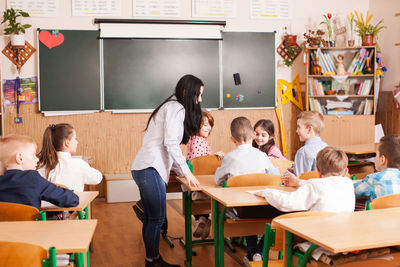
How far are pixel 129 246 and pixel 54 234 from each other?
2.16 m

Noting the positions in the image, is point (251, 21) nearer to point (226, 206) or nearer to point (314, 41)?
point (314, 41)

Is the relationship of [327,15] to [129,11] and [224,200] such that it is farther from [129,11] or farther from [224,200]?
[224,200]

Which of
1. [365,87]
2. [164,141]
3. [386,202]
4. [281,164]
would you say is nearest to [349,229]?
[386,202]

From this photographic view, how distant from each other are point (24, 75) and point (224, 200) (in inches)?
164

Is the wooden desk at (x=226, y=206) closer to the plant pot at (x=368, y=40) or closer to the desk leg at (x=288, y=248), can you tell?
the desk leg at (x=288, y=248)

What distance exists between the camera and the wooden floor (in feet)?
11.7

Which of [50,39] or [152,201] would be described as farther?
→ [50,39]

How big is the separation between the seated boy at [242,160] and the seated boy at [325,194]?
0.70 metres

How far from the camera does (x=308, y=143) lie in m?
3.52

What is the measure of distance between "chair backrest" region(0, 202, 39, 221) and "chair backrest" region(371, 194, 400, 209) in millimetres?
1637

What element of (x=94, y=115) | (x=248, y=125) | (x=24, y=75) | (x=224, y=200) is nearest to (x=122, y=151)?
(x=94, y=115)

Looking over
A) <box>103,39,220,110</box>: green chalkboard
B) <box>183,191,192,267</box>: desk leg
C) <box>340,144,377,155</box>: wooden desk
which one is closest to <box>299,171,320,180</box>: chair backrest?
<box>183,191,192,267</box>: desk leg

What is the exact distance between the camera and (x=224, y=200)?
Result: 2486 mm

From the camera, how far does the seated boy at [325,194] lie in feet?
7.62
